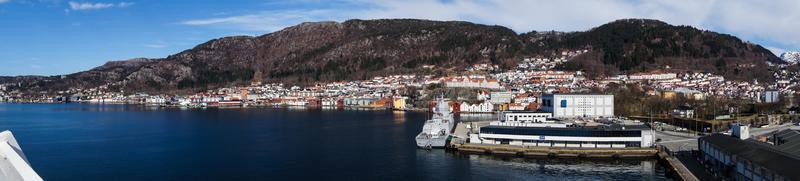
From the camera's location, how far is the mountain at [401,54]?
5891 centimetres

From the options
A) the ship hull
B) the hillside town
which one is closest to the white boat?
the ship hull

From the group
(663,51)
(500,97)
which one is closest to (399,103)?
(500,97)

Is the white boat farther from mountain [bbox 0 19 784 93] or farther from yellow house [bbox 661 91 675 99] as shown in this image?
mountain [bbox 0 19 784 93]

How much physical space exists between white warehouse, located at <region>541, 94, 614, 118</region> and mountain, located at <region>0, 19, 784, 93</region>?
28.5m

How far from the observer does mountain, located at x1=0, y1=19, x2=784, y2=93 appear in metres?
58.9

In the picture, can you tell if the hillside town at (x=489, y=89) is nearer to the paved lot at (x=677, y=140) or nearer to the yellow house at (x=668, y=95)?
the yellow house at (x=668, y=95)

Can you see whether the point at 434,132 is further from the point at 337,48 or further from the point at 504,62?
the point at 337,48

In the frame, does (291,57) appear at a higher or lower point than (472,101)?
higher

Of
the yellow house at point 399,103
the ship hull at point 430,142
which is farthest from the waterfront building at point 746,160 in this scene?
the yellow house at point 399,103

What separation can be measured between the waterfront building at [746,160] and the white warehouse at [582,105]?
13.9m

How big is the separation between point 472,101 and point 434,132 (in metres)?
25.0

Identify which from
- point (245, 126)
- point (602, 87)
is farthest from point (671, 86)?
point (245, 126)

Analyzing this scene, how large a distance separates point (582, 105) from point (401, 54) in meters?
50.1

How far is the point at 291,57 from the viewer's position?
9062 cm
